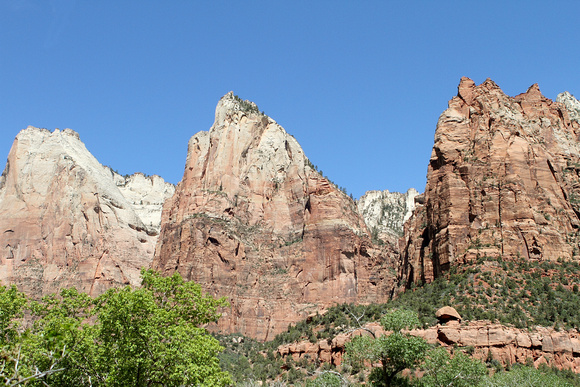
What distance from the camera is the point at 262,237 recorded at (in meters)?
95.2

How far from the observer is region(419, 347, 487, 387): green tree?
39.5m

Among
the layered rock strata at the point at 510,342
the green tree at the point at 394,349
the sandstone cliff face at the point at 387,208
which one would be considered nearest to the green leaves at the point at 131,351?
the green tree at the point at 394,349

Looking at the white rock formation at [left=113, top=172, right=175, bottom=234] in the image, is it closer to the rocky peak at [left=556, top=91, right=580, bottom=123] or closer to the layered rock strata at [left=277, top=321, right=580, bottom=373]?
the rocky peak at [left=556, top=91, right=580, bottom=123]

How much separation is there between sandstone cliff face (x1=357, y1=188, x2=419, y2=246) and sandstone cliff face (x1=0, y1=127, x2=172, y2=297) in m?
58.4

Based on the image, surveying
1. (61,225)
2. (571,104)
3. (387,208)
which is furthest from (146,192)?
(571,104)

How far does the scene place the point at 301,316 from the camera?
282 ft

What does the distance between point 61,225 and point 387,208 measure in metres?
85.6

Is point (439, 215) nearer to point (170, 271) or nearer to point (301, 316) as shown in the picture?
point (301, 316)

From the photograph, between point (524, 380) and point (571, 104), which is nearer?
point (524, 380)

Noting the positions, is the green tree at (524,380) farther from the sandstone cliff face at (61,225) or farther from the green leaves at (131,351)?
the sandstone cliff face at (61,225)

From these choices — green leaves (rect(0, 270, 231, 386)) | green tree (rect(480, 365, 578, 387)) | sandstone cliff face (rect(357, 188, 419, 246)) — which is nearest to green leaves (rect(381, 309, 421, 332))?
green tree (rect(480, 365, 578, 387))

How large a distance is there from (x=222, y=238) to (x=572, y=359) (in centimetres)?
5166

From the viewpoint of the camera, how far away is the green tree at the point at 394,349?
1598 inches

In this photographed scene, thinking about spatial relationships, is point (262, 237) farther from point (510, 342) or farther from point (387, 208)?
point (387, 208)
